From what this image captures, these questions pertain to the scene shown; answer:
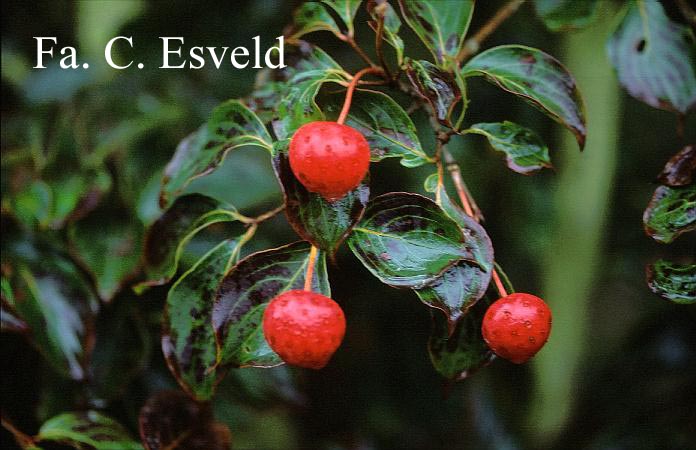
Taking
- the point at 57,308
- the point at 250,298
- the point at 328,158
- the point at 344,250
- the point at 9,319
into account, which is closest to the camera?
the point at 328,158

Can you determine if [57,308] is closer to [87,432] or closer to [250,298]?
[87,432]

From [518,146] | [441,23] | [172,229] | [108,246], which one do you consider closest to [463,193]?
[518,146]

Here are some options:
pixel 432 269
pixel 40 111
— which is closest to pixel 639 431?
pixel 432 269

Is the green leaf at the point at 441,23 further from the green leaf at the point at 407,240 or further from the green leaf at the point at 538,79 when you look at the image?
the green leaf at the point at 407,240

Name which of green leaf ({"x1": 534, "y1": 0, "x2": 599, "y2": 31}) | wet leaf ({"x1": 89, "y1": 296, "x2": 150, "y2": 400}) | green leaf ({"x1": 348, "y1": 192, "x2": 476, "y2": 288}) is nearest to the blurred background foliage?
wet leaf ({"x1": 89, "y1": 296, "x2": 150, "y2": 400})

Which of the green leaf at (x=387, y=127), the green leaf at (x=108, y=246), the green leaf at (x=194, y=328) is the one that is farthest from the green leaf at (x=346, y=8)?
the green leaf at (x=108, y=246)

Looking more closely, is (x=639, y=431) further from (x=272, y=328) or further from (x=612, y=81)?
(x=272, y=328)
